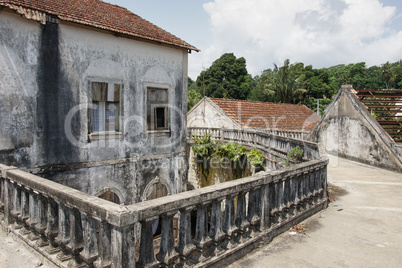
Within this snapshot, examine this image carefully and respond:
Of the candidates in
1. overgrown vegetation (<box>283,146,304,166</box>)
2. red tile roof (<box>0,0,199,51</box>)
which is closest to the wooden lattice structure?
overgrown vegetation (<box>283,146,304,166</box>)

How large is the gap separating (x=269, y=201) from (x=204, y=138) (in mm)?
10568

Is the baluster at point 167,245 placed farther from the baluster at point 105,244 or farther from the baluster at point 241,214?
the baluster at point 241,214

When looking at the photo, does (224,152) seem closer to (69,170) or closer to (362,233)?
(69,170)

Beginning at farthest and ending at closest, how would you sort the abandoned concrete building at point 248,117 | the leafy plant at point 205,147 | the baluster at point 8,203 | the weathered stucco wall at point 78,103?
1. the abandoned concrete building at point 248,117
2. the leafy plant at point 205,147
3. the weathered stucco wall at point 78,103
4. the baluster at point 8,203

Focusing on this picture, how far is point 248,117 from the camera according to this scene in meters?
18.9

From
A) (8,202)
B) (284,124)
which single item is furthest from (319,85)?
(8,202)

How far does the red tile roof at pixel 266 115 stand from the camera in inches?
730

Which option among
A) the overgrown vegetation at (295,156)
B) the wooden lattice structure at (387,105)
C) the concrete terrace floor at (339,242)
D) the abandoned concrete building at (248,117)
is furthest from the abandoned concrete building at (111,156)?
the wooden lattice structure at (387,105)

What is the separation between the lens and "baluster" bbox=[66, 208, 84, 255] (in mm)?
3107

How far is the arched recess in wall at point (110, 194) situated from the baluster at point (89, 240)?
255 inches

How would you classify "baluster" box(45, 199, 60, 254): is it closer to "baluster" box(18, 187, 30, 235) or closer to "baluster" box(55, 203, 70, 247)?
"baluster" box(55, 203, 70, 247)

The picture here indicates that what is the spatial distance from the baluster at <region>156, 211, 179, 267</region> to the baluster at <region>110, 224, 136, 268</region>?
0.40 metres

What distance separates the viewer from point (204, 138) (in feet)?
48.6

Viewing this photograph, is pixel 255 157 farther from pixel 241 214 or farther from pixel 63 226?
pixel 63 226
